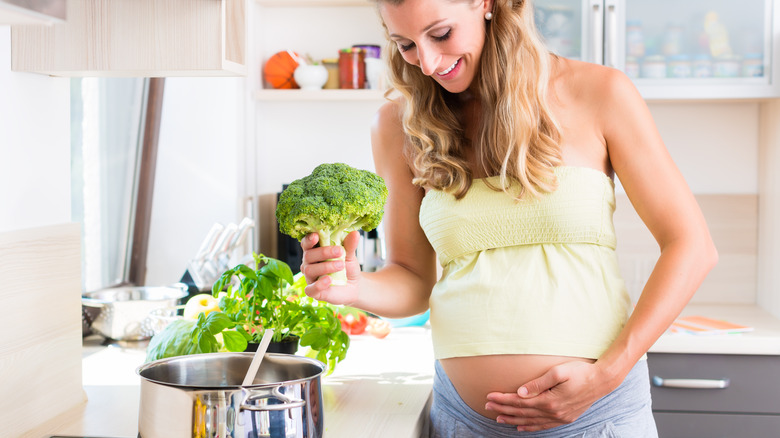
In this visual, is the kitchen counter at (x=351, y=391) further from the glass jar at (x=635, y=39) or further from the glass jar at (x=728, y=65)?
the glass jar at (x=728, y=65)

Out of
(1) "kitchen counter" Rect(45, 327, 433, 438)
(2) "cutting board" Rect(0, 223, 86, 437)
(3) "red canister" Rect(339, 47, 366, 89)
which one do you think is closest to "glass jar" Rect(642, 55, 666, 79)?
(3) "red canister" Rect(339, 47, 366, 89)

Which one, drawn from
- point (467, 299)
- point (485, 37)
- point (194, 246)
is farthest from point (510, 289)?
point (194, 246)

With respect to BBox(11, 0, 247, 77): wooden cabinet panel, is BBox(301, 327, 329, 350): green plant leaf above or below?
below

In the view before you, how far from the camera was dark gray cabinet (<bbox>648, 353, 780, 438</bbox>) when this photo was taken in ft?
7.29

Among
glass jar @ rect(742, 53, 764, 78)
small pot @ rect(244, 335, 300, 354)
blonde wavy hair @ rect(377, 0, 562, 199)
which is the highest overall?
glass jar @ rect(742, 53, 764, 78)

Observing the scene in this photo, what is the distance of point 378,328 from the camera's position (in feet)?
6.93

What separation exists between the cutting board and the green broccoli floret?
16.7 inches

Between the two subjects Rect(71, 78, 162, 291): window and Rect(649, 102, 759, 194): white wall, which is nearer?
Rect(71, 78, 162, 291): window

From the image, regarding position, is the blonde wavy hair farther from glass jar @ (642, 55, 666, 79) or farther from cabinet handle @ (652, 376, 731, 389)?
glass jar @ (642, 55, 666, 79)

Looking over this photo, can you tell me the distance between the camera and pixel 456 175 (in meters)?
1.38

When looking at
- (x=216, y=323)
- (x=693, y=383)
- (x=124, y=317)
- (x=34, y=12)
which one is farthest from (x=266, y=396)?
(x=693, y=383)

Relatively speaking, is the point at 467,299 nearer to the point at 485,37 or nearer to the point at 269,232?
the point at 485,37

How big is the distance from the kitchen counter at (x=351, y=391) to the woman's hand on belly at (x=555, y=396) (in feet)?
0.55

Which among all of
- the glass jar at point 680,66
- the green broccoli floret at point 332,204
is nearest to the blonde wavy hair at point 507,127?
the green broccoli floret at point 332,204
